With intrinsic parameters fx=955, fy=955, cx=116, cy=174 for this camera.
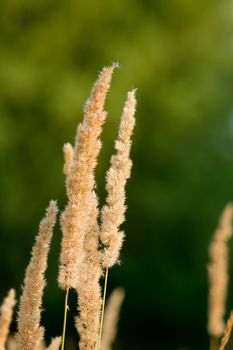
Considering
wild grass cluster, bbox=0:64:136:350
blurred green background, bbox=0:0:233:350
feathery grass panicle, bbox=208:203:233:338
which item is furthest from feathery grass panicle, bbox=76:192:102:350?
blurred green background, bbox=0:0:233:350

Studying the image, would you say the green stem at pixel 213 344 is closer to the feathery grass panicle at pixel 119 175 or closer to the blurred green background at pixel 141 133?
the feathery grass panicle at pixel 119 175

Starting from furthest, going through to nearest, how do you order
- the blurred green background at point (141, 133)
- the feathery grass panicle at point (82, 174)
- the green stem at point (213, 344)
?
the blurred green background at point (141, 133) < the green stem at point (213, 344) < the feathery grass panicle at point (82, 174)

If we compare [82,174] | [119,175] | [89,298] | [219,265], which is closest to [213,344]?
[219,265]

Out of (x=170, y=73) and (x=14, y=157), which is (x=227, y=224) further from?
(x=170, y=73)

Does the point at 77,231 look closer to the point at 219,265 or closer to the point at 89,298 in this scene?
the point at 89,298

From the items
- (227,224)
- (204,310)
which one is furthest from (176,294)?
(227,224)

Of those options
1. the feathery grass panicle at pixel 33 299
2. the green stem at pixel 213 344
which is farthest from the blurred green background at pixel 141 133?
the feathery grass panicle at pixel 33 299
